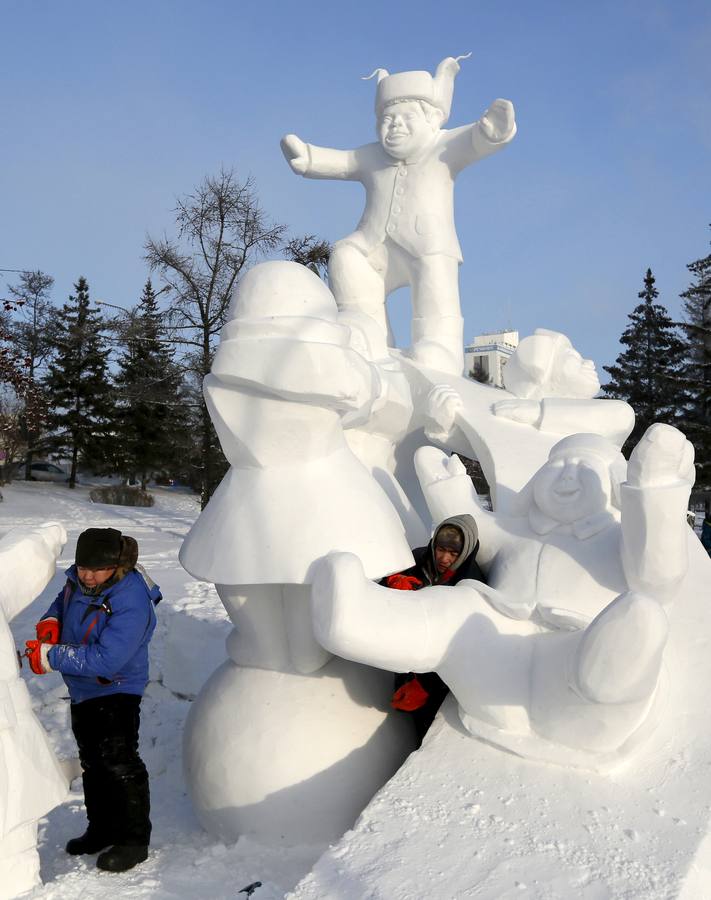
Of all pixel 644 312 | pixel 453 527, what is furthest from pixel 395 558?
pixel 644 312

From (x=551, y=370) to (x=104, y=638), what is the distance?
2605 mm

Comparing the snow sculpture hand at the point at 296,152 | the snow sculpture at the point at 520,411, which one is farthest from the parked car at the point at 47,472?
the snow sculpture at the point at 520,411

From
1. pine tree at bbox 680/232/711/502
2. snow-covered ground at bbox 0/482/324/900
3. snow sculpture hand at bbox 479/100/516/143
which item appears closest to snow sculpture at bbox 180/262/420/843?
snow-covered ground at bbox 0/482/324/900

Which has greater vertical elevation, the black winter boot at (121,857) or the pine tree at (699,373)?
the pine tree at (699,373)

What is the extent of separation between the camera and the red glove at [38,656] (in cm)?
253

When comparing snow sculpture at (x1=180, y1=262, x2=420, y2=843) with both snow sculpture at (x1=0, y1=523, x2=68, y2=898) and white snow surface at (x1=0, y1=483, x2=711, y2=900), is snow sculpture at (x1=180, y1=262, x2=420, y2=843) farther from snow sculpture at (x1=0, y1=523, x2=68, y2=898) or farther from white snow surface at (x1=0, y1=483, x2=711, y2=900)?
snow sculpture at (x1=0, y1=523, x2=68, y2=898)

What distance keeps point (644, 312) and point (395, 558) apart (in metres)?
25.0

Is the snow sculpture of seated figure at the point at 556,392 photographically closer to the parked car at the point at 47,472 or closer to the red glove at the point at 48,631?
the red glove at the point at 48,631

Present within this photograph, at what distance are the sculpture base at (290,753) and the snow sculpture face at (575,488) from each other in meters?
0.92

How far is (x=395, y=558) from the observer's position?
109 inches

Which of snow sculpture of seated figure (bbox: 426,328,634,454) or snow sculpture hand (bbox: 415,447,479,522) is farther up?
snow sculpture of seated figure (bbox: 426,328,634,454)

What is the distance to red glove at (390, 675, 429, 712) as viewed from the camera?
2.87 meters

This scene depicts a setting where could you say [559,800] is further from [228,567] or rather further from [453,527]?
[228,567]

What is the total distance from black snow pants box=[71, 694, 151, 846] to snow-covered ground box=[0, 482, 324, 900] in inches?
4.9
